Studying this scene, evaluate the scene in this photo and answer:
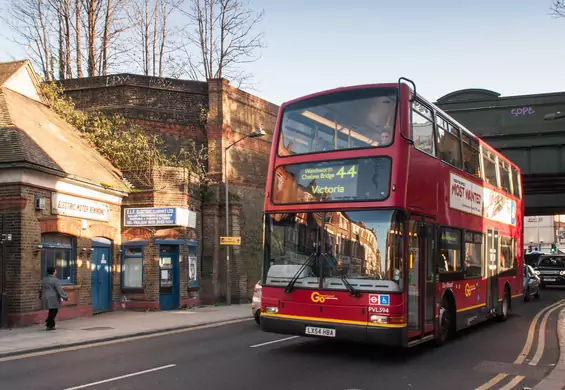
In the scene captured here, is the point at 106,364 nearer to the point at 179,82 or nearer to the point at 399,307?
the point at 399,307

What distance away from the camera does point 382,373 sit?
928 cm

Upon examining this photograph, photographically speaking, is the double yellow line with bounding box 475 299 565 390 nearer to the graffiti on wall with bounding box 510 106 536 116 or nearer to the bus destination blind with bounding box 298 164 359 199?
the bus destination blind with bounding box 298 164 359 199

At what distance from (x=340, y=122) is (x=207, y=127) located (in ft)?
54.9

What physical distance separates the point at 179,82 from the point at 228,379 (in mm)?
20892

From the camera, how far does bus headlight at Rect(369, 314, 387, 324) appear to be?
9.54 meters

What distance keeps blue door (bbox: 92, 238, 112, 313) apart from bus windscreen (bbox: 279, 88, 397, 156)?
38.1ft

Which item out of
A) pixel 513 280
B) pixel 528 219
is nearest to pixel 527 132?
pixel 513 280

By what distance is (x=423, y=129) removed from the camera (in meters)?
11.1

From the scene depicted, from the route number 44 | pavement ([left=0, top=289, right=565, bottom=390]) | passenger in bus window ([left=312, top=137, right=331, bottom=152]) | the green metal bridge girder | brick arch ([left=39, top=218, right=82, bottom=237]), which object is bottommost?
pavement ([left=0, top=289, right=565, bottom=390])

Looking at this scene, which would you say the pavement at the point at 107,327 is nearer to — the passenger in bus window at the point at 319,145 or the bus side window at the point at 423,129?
the passenger in bus window at the point at 319,145

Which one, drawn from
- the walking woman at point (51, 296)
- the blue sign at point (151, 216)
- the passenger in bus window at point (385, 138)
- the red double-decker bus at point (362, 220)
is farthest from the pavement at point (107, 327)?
the passenger in bus window at point (385, 138)

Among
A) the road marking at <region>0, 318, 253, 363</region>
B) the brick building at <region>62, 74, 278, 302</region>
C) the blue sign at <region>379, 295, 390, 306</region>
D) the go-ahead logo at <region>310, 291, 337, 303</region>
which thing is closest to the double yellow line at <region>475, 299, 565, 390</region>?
the blue sign at <region>379, 295, 390, 306</region>

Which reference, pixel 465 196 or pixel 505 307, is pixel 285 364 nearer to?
pixel 465 196

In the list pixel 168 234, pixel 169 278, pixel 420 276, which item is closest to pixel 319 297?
pixel 420 276
